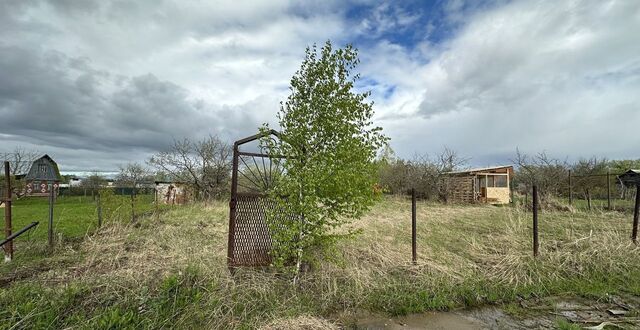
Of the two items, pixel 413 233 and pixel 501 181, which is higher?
pixel 501 181

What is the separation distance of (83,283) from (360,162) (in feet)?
11.2

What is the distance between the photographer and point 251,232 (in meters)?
4.37

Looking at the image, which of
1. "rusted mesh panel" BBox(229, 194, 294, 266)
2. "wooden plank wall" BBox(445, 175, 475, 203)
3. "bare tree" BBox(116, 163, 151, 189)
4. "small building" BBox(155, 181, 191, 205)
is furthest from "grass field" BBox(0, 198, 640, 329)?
"bare tree" BBox(116, 163, 151, 189)

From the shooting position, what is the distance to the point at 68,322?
2.81 m

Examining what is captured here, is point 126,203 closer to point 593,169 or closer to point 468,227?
point 468,227

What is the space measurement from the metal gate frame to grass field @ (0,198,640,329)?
0.24 metres

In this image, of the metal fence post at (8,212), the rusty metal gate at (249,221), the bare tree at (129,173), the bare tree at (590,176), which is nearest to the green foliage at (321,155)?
the rusty metal gate at (249,221)

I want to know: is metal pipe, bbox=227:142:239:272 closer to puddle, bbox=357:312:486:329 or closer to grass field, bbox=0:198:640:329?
grass field, bbox=0:198:640:329

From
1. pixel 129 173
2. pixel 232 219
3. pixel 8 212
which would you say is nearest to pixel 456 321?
pixel 232 219

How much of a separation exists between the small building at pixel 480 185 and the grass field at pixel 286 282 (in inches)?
502

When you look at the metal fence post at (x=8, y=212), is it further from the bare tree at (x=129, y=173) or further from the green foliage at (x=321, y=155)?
the bare tree at (x=129, y=173)

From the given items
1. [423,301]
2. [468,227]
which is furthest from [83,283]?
[468,227]

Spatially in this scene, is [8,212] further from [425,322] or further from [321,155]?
[425,322]

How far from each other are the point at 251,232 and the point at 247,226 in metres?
0.10
